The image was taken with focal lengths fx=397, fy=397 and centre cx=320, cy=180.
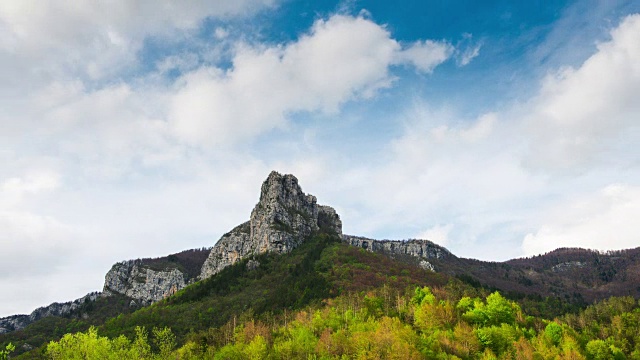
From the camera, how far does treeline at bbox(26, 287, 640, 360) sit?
96.1 meters

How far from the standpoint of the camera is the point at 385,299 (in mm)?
160000

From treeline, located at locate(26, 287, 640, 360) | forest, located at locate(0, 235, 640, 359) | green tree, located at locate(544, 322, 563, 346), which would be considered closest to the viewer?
treeline, located at locate(26, 287, 640, 360)

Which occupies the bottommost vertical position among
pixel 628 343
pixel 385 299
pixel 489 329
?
pixel 628 343

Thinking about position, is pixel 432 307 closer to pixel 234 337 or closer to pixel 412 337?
pixel 412 337

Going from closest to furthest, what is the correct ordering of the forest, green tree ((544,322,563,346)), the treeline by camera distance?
the treeline
the forest
green tree ((544,322,563,346))

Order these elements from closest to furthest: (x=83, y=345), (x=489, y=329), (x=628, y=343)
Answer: (x=83, y=345)
(x=489, y=329)
(x=628, y=343)

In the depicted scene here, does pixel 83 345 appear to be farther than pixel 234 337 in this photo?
No

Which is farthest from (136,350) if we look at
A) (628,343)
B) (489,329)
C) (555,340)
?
(628,343)

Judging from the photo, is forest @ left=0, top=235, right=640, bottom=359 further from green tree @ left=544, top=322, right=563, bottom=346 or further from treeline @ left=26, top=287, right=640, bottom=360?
green tree @ left=544, top=322, right=563, bottom=346

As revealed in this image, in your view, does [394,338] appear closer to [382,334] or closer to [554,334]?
[382,334]

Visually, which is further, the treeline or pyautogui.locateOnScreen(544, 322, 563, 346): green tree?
pyautogui.locateOnScreen(544, 322, 563, 346): green tree

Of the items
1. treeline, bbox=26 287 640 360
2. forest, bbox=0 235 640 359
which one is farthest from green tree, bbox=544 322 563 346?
forest, bbox=0 235 640 359

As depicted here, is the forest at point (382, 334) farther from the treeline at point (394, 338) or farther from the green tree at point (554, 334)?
the green tree at point (554, 334)

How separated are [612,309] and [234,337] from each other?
167m
